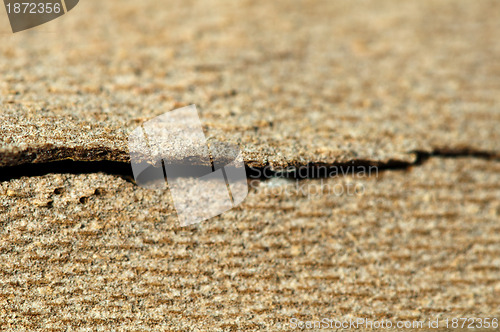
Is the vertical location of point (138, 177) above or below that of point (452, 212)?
above

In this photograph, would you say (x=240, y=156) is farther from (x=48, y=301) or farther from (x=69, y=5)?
(x=69, y=5)

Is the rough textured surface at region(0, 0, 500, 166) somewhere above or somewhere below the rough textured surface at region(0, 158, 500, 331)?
above

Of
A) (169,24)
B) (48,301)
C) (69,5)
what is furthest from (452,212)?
(69,5)

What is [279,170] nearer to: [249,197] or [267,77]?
[249,197]

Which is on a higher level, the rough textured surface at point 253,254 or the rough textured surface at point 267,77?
the rough textured surface at point 267,77

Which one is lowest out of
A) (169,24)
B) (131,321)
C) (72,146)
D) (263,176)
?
(131,321)

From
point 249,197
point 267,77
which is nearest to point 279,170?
point 249,197
